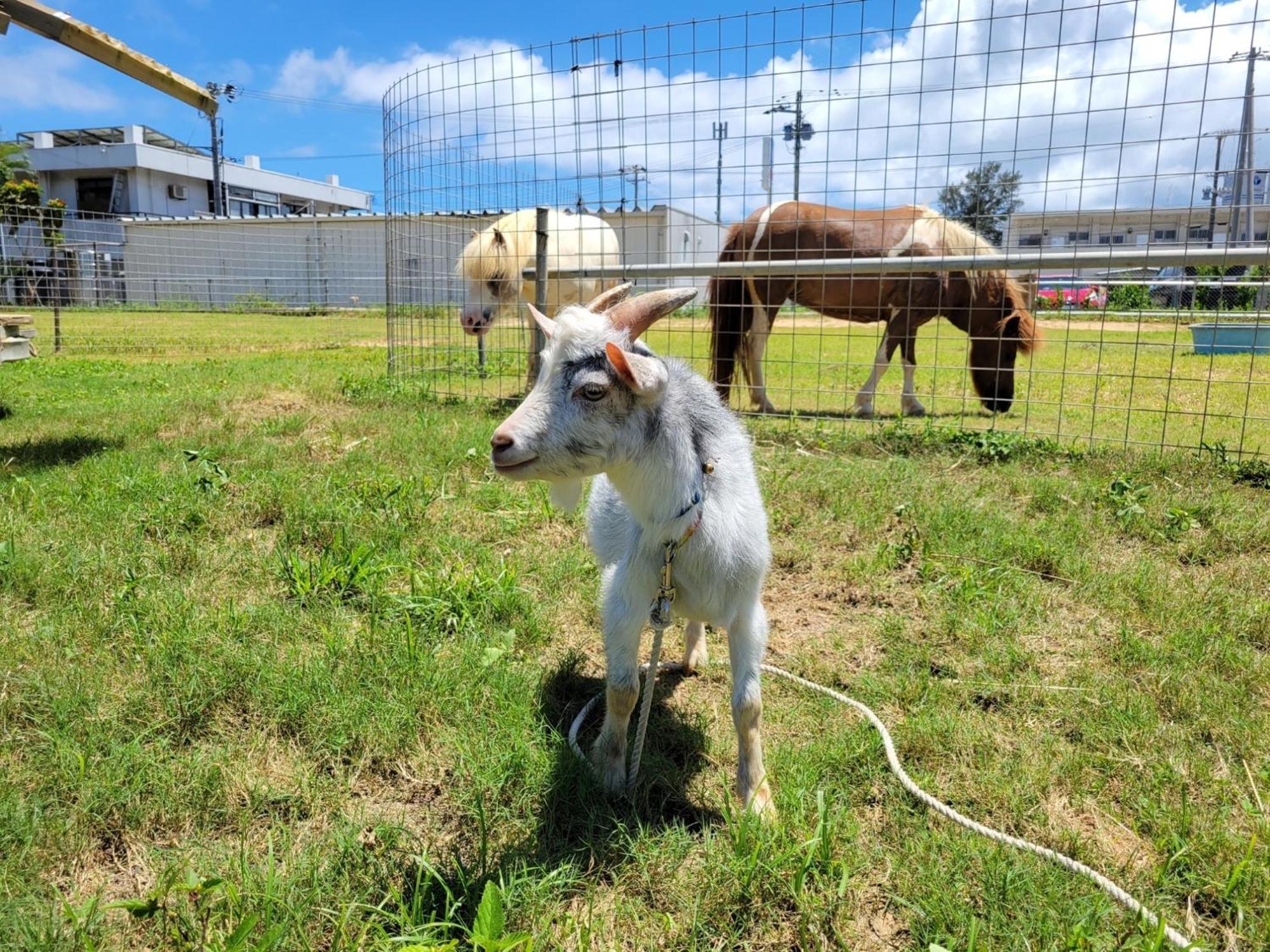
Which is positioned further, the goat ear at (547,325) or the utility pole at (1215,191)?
the utility pole at (1215,191)

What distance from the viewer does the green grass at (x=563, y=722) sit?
1.88 meters

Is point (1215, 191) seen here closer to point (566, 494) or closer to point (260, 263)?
point (566, 494)

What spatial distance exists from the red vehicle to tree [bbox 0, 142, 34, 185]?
31.5m

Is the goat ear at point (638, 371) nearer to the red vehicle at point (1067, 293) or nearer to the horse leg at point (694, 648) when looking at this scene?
the horse leg at point (694, 648)

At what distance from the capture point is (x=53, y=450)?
5246mm

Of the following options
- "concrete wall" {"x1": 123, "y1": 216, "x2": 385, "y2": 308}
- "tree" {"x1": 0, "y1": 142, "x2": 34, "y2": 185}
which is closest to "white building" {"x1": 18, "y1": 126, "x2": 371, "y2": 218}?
"tree" {"x1": 0, "y1": 142, "x2": 34, "y2": 185}

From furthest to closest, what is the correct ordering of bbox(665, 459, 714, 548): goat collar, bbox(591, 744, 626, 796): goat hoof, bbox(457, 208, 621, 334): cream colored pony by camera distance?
1. bbox(457, 208, 621, 334): cream colored pony
2. bbox(591, 744, 626, 796): goat hoof
3. bbox(665, 459, 714, 548): goat collar

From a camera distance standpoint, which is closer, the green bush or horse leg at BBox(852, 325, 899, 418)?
horse leg at BBox(852, 325, 899, 418)

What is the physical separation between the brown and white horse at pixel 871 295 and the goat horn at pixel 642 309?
514cm

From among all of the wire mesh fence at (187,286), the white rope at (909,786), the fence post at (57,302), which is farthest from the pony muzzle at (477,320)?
the fence post at (57,302)

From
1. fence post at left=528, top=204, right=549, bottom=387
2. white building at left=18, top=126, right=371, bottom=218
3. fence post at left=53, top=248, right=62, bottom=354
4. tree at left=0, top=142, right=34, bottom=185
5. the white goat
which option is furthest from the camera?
white building at left=18, top=126, right=371, bottom=218

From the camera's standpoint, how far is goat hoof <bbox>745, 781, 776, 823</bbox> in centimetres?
218

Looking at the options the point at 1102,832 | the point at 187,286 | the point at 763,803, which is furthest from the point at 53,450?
the point at 187,286

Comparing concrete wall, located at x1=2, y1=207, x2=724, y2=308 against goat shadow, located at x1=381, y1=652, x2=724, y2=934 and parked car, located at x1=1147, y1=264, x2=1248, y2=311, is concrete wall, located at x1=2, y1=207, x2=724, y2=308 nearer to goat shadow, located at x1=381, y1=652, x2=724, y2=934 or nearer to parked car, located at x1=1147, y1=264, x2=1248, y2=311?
goat shadow, located at x1=381, y1=652, x2=724, y2=934
